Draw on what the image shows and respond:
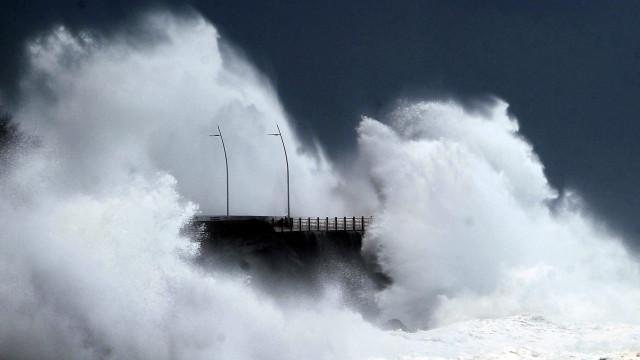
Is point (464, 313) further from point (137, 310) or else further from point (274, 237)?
point (137, 310)

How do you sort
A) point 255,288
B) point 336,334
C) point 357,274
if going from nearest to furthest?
1. point 336,334
2. point 255,288
3. point 357,274

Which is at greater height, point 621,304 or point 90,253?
point 621,304

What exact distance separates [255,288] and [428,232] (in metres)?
11.7

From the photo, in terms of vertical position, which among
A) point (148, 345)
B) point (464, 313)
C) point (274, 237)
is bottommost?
point (148, 345)

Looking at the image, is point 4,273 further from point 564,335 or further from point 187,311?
point 564,335

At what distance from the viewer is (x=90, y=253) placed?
23047 millimetres

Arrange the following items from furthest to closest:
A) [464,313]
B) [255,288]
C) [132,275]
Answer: [464,313] < [255,288] < [132,275]

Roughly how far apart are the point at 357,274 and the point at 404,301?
2831 millimetres

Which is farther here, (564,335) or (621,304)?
(621,304)

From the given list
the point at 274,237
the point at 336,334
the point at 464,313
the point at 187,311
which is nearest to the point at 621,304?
the point at 464,313

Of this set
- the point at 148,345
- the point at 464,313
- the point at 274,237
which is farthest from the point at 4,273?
the point at 464,313

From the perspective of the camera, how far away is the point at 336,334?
2720 centimetres

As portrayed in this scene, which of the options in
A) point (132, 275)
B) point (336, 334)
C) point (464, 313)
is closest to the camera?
point (132, 275)

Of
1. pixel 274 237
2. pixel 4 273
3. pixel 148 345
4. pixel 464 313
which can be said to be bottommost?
pixel 148 345
